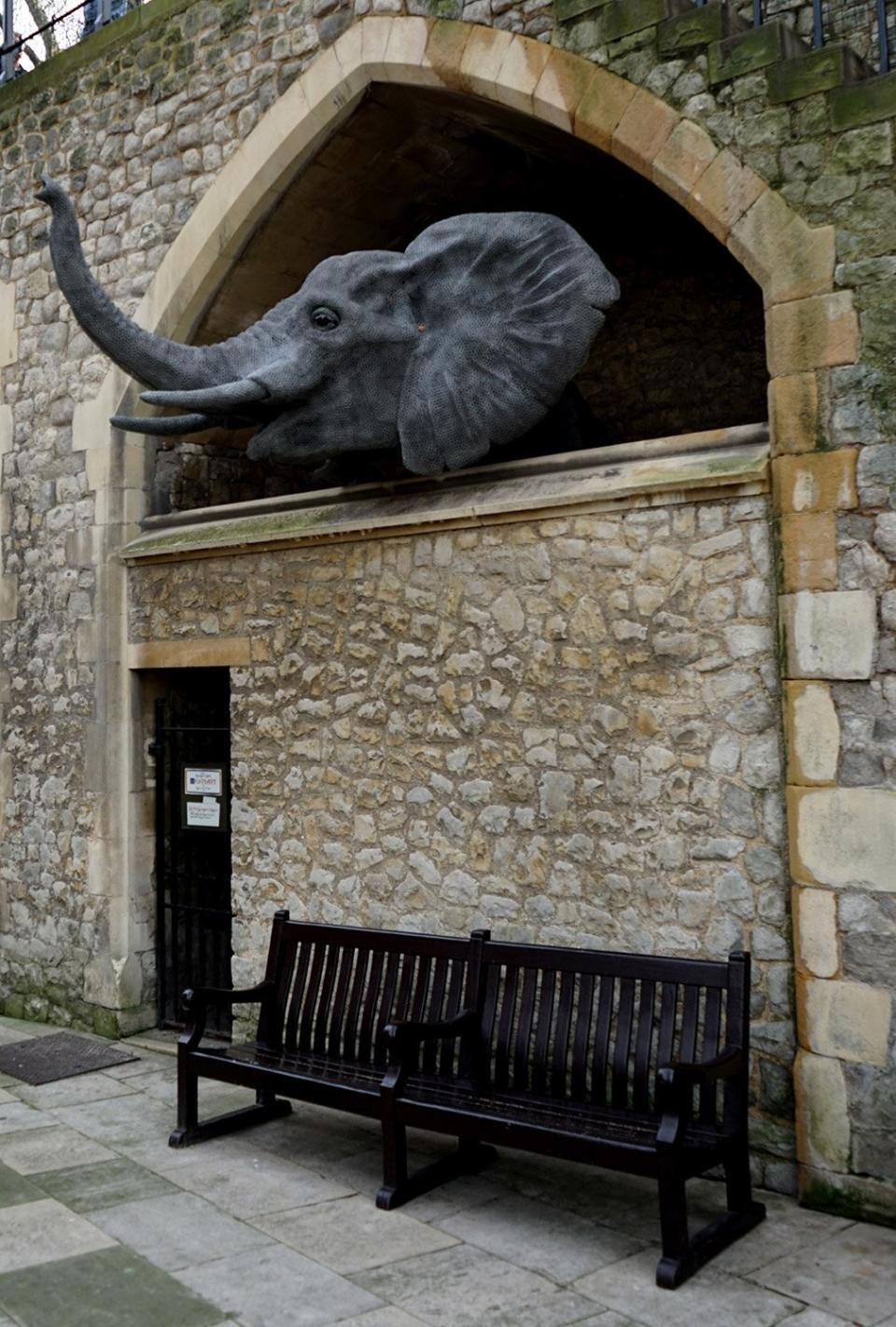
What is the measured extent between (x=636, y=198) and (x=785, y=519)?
311 centimetres

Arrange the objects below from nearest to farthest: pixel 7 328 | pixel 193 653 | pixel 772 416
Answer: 1. pixel 772 416
2. pixel 193 653
3. pixel 7 328

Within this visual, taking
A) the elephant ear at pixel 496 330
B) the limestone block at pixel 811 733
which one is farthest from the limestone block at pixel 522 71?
the limestone block at pixel 811 733

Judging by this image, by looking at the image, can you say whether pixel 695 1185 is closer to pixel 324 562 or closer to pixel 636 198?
pixel 324 562

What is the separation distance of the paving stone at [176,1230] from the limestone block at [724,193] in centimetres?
351

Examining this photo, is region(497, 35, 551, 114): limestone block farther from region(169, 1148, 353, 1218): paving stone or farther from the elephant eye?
region(169, 1148, 353, 1218): paving stone

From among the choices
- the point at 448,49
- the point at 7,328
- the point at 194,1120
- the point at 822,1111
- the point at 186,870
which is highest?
the point at 448,49

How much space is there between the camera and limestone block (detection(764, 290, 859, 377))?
3.78 metres

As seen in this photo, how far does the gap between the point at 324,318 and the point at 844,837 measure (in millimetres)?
2928

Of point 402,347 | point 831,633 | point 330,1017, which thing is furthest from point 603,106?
point 330,1017

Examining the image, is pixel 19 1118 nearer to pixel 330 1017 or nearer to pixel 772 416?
pixel 330 1017

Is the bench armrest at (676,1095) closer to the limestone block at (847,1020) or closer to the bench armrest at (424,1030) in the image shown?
the limestone block at (847,1020)

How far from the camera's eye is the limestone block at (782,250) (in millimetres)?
3848

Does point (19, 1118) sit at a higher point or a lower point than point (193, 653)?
lower

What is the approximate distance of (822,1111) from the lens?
3715mm
